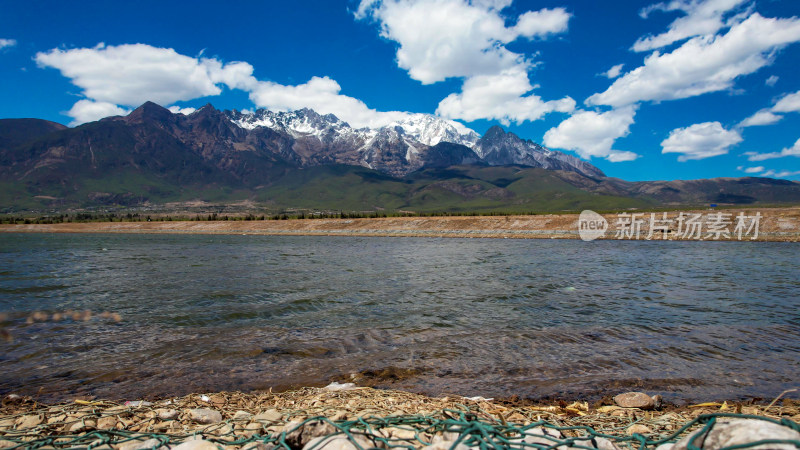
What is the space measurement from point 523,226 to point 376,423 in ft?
250

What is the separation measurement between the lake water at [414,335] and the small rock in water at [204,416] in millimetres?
2118

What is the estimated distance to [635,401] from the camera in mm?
7762

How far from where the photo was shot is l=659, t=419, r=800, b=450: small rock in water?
3.19 m

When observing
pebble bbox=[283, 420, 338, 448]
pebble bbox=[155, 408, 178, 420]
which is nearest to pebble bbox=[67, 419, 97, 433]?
pebble bbox=[155, 408, 178, 420]

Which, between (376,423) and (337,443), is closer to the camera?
(337,443)

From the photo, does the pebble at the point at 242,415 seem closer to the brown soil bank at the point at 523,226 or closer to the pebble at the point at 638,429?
the pebble at the point at 638,429

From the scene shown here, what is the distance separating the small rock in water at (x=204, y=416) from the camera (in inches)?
267

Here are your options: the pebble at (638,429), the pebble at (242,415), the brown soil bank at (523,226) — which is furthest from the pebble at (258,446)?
the brown soil bank at (523,226)

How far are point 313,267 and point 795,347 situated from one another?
27.2 metres

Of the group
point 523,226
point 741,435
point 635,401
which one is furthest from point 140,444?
point 523,226

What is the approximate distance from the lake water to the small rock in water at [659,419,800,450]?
5.26m

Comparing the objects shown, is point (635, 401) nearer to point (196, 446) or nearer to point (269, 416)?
point (269, 416)

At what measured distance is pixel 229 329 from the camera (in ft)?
44.8

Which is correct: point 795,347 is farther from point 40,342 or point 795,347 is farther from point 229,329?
point 40,342
